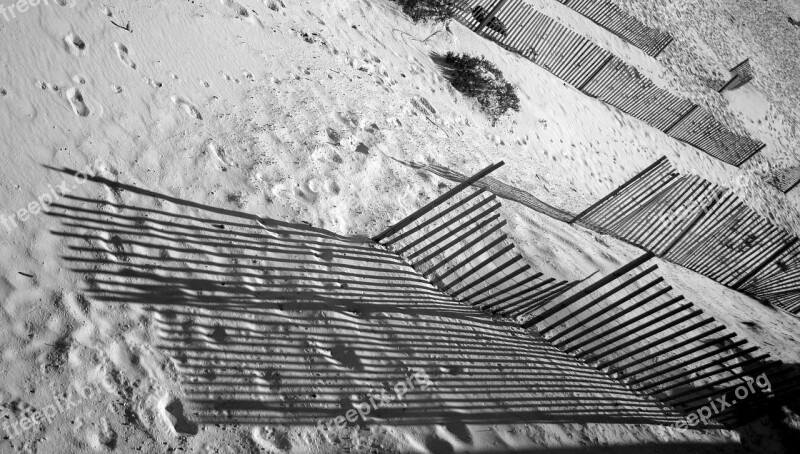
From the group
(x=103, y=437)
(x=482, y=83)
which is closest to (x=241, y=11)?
(x=482, y=83)

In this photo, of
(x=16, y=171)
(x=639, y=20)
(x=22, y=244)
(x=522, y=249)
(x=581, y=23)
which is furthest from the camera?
(x=639, y=20)

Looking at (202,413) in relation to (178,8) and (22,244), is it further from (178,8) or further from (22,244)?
(178,8)

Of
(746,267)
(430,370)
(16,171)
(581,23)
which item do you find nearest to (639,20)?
(581,23)

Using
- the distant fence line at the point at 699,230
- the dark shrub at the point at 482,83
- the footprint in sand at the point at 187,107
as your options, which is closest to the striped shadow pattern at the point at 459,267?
the footprint in sand at the point at 187,107

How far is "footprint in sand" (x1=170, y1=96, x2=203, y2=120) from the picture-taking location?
202 inches

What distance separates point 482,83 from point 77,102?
5733mm

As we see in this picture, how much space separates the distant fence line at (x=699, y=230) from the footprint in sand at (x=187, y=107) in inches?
189

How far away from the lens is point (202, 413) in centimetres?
333

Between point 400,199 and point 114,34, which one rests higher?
point 114,34

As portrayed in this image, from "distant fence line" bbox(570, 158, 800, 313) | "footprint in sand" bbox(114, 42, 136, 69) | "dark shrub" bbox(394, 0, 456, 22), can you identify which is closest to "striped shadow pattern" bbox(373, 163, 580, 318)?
"distant fence line" bbox(570, 158, 800, 313)

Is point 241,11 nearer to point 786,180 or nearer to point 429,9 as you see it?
point 429,9

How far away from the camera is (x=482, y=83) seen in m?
8.41

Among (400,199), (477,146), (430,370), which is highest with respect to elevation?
(477,146)

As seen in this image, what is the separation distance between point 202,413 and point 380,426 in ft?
3.87
